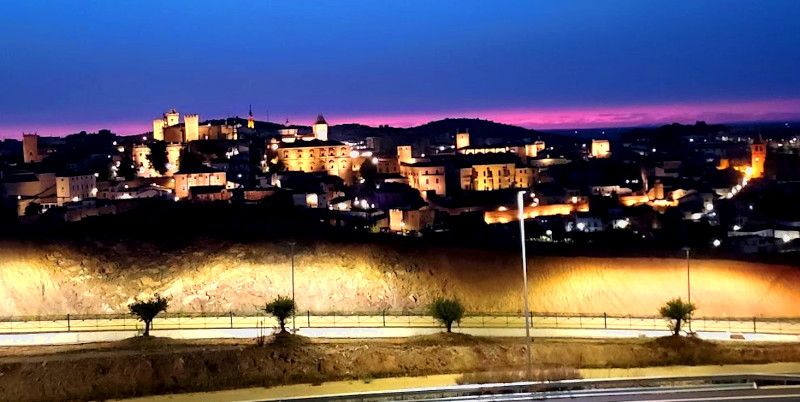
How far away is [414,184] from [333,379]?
44.8 m

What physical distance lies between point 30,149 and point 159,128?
12.1m

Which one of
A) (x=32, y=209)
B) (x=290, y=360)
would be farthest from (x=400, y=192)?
(x=290, y=360)

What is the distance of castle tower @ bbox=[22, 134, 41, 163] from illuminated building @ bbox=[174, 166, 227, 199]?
1043 inches

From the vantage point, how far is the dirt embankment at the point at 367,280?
2767 cm

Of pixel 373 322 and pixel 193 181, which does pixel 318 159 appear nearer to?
pixel 193 181

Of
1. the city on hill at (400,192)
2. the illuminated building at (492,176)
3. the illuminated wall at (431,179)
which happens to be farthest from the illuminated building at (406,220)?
the illuminated building at (492,176)

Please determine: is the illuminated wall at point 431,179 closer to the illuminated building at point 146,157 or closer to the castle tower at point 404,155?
the castle tower at point 404,155

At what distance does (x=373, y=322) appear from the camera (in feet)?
79.1

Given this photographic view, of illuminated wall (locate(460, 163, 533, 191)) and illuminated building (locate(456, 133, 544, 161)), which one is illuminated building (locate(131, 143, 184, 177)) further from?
illuminated building (locate(456, 133, 544, 161))

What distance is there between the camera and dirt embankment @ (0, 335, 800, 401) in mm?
18938

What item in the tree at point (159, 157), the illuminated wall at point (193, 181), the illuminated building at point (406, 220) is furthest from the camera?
the tree at point (159, 157)

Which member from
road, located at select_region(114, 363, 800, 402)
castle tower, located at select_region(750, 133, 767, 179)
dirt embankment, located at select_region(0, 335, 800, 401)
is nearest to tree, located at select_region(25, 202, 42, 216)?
dirt embankment, located at select_region(0, 335, 800, 401)

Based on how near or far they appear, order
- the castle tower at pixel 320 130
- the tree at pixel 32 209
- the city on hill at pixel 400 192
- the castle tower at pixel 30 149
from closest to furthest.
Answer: the city on hill at pixel 400 192 → the tree at pixel 32 209 → the castle tower at pixel 30 149 → the castle tower at pixel 320 130

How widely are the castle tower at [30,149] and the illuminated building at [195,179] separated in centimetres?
2650
